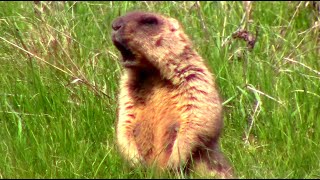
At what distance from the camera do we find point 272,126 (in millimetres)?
6066

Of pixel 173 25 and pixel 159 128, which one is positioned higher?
pixel 173 25

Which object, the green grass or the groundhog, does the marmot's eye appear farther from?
the green grass

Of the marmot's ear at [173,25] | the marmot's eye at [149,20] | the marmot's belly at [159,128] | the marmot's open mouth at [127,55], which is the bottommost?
the marmot's belly at [159,128]

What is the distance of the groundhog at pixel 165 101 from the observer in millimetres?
5121

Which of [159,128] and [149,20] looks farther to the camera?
[149,20]

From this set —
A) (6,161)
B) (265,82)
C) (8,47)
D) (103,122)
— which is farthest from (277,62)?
(6,161)

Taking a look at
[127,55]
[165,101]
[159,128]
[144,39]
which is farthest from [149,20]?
[159,128]

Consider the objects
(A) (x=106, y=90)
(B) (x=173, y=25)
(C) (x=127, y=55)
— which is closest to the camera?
(C) (x=127, y=55)

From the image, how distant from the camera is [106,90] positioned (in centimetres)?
654

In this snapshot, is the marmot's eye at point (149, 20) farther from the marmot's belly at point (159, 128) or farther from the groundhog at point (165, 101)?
the marmot's belly at point (159, 128)

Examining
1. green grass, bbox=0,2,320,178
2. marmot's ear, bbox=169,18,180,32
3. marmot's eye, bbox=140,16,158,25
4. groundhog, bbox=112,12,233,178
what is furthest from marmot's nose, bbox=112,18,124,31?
green grass, bbox=0,2,320,178

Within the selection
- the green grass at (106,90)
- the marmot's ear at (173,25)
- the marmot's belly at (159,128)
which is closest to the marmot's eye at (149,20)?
the marmot's ear at (173,25)

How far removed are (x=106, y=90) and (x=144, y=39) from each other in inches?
52.2

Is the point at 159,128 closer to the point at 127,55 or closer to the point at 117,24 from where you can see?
the point at 127,55
